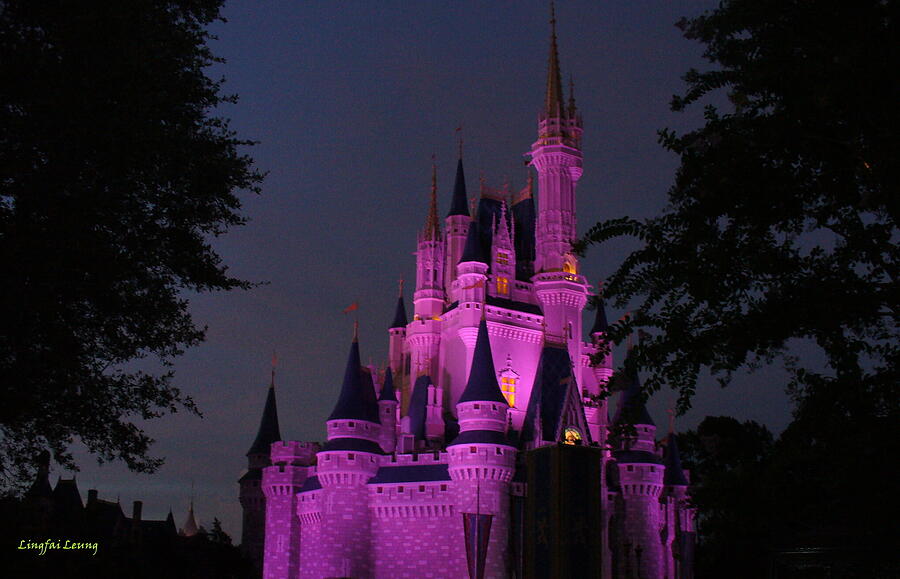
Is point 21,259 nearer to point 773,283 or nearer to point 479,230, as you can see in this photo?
point 773,283

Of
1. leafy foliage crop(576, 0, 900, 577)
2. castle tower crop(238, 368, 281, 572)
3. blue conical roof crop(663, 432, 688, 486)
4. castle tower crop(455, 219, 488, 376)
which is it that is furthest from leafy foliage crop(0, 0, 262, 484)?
castle tower crop(238, 368, 281, 572)

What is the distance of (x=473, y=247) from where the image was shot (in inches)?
2119

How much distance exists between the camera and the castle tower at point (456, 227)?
5769 centimetres

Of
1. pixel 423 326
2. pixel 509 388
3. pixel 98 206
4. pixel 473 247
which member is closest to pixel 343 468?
pixel 509 388

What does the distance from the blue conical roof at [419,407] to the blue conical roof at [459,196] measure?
36.5 ft

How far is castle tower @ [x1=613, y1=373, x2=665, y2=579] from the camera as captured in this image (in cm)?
4853

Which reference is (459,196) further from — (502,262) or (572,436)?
(572,436)

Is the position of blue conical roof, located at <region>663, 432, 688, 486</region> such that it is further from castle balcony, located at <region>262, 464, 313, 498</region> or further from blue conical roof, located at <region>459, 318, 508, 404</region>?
castle balcony, located at <region>262, 464, 313, 498</region>

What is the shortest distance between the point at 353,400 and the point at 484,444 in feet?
25.6

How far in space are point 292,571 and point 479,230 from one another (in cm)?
2178

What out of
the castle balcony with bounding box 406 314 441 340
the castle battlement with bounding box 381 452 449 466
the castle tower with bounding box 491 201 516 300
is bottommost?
the castle battlement with bounding box 381 452 449 466

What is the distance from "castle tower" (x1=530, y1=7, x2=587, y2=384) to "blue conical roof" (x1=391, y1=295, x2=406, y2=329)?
9.38 metres

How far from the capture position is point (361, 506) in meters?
47.4

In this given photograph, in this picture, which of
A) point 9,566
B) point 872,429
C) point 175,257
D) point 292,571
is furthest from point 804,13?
point 292,571
